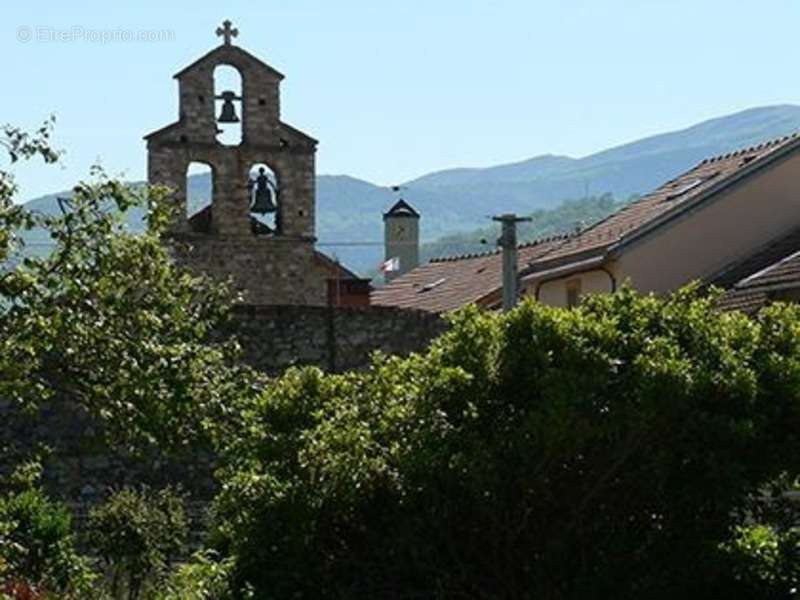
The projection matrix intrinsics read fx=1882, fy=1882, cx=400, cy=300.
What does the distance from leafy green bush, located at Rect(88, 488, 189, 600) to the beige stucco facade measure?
43.6 ft

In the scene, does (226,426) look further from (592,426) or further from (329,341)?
(329,341)

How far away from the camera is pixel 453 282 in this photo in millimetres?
40469

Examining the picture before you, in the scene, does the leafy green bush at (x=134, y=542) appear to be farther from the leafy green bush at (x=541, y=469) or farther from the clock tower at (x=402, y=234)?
the clock tower at (x=402, y=234)

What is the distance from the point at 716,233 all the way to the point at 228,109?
8104mm

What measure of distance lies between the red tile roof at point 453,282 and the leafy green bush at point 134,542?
59.3 feet

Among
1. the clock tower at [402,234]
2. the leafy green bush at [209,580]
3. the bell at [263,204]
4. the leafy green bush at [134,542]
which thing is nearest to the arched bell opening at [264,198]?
the bell at [263,204]

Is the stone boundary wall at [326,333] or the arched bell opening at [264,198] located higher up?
the arched bell opening at [264,198]

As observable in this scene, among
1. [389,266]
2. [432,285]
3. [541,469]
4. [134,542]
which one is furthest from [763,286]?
[389,266]

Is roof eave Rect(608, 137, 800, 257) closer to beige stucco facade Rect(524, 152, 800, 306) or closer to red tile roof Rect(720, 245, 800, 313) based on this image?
beige stucco facade Rect(524, 152, 800, 306)

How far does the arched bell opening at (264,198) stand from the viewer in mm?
31172

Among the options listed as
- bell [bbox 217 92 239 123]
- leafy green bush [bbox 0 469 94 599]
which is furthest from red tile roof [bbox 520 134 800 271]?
leafy green bush [bbox 0 469 94 599]

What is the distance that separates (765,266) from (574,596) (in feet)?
56.1

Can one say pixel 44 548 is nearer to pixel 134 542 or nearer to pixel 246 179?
pixel 134 542

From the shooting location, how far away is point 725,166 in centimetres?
3170
